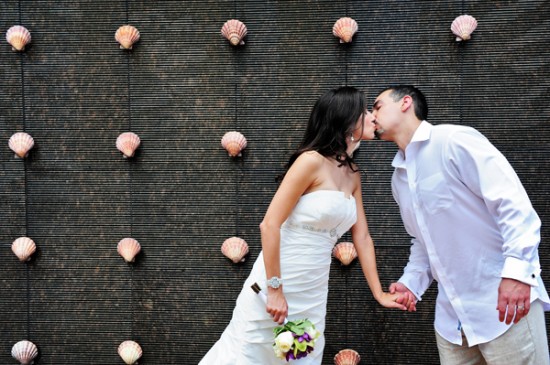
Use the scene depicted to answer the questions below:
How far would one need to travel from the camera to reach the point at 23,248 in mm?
2639

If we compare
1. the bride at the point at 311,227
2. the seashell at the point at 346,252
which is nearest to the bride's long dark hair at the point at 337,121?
the bride at the point at 311,227

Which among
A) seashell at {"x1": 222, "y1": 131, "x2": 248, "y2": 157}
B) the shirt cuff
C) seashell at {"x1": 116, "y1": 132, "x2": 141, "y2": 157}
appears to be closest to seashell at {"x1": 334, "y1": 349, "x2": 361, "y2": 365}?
seashell at {"x1": 222, "y1": 131, "x2": 248, "y2": 157}

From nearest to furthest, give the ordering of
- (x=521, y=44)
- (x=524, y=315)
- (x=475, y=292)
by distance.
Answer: (x=524, y=315) → (x=475, y=292) → (x=521, y=44)

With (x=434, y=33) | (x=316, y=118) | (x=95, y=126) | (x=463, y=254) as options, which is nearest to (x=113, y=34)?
(x=95, y=126)

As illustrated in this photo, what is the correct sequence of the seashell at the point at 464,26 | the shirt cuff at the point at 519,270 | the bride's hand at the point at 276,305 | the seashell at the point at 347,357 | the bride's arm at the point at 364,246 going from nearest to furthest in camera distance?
the shirt cuff at the point at 519,270 < the bride's hand at the point at 276,305 < the bride's arm at the point at 364,246 < the seashell at the point at 464,26 < the seashell at the point at 347,357

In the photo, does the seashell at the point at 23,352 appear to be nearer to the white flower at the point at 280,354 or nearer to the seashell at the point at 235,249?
the seashell at the point at 235,249

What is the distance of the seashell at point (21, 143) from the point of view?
8.60ft

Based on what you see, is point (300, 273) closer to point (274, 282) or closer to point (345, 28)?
point (274, 282)

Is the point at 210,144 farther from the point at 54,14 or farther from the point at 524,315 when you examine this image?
the point at 524,315

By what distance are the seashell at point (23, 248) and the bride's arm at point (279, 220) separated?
1.42m

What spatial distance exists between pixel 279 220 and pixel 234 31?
3.63 ft

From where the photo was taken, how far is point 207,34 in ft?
8.59

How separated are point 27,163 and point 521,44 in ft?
7.95

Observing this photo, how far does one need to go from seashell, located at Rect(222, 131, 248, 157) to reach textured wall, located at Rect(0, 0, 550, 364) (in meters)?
0.08
